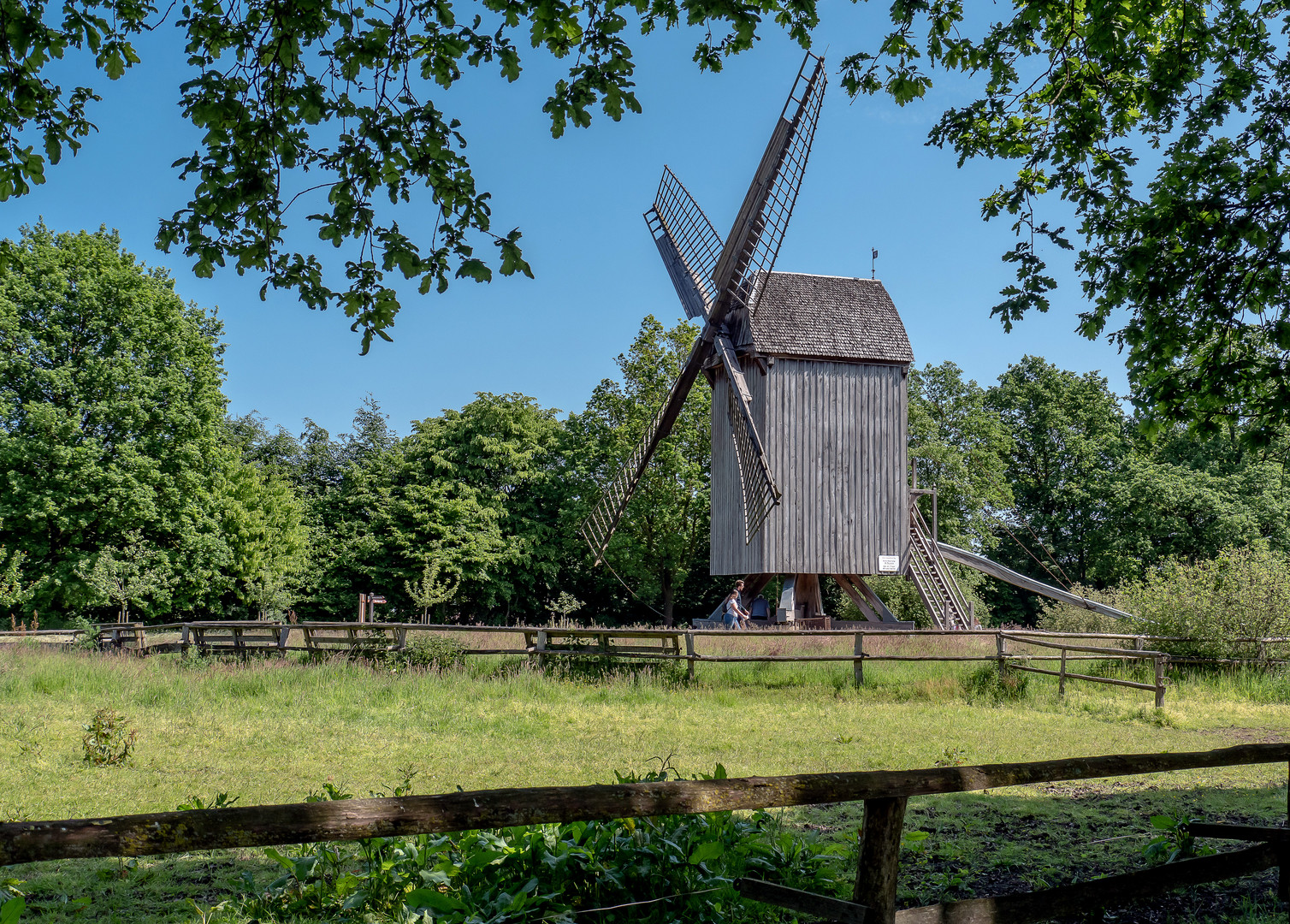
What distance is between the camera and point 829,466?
1928 cm

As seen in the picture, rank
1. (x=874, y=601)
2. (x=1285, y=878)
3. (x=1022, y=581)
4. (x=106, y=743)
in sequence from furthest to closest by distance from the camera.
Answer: (x=1022, y=581), (x=874, y=601), (x=106, y=743), (x=1285, y=878)

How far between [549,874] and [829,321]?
58.2 ft

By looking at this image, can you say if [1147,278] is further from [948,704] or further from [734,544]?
[734,544]

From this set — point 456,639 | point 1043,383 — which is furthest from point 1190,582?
point 1043,383

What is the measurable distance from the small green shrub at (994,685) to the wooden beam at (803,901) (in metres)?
9.68

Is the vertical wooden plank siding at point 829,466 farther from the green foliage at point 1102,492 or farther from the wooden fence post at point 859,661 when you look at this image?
the green foliage at point 1102,492

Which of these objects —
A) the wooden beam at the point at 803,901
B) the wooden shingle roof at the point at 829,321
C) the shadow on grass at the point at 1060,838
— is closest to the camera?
the wooden beam at the point at 803,901

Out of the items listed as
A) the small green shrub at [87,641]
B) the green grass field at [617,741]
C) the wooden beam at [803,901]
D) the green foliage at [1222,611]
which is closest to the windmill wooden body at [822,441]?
the green foliage at [1222,611]

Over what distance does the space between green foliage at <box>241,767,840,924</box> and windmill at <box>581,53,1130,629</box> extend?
14209 mm

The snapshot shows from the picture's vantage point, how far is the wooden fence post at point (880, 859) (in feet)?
9.41

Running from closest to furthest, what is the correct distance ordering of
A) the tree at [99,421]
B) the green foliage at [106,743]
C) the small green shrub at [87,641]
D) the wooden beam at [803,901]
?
the wooden beam at [803,901] < the green foliage at [106,743] < the small green shrub at [87,641] < the tree at [99,421]

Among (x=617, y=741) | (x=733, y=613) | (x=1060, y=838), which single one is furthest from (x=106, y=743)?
(x=733, y=613)

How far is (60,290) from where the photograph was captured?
26.0m

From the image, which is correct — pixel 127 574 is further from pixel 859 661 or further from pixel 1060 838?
pixel 1060 838
